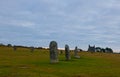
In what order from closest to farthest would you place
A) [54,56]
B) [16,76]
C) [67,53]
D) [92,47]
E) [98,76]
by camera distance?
[16,76], [98,76], [54,56], [67,53], [92,47]

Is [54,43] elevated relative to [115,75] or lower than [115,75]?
elevated

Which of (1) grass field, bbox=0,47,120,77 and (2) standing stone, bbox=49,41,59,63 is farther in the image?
(2) standing stone, bbox=49,41,59,63

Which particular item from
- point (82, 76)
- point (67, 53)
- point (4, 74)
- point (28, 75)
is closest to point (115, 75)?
point (82, 76)

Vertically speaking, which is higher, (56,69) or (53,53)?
(53,53)

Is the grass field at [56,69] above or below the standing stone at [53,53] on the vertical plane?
below

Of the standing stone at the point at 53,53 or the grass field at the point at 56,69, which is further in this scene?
the standing stone at the point at 53,53

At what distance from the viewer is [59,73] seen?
34312mm

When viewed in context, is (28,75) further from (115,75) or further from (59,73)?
(115,75)

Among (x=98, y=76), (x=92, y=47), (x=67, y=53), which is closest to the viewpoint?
(x=98, y=76)

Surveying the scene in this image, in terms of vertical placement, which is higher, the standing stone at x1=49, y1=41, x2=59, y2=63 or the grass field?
the standing stone at x1=49, y1=41, x2=59, y2=63

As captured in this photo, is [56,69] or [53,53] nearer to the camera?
[56,69]

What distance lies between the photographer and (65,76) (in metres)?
32.3

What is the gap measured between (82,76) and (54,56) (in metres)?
15.5

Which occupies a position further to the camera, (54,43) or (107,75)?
(54,43)
